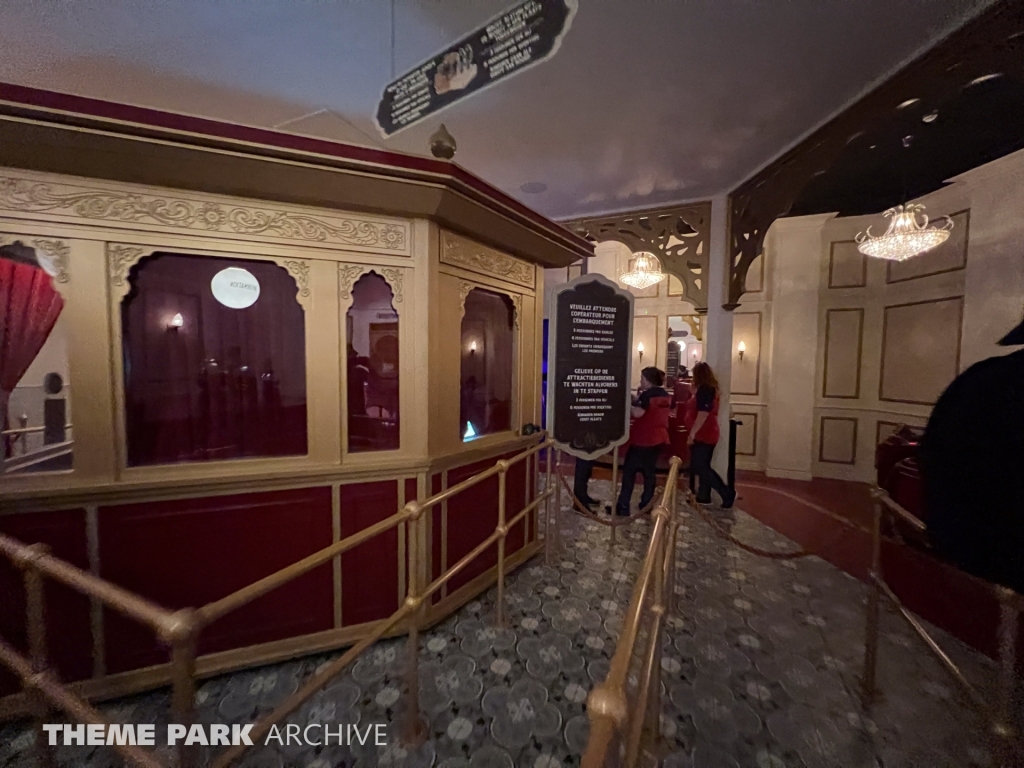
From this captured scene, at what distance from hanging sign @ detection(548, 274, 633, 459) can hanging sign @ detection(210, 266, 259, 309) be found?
2.04 meters

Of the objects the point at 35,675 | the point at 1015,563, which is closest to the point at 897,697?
the point at 1015,563

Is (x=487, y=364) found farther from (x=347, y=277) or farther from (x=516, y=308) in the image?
(x=347, y=277)

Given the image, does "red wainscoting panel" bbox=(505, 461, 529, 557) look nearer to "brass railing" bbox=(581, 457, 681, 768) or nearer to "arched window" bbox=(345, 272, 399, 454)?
"arched window" bbox=(345, 272, 399, 454)

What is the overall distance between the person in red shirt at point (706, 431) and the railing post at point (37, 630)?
494 centimetres

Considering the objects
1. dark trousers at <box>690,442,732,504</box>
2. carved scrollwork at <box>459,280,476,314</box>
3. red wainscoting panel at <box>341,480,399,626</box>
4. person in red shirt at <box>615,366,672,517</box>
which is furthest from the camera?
dark trousers at <box>690,442,732,504</box>

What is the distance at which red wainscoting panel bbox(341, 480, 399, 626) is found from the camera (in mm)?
2562

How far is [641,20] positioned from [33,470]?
3995mm

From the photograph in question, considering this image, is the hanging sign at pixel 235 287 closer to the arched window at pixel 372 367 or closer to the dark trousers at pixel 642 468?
the arched window at pixel 372 367

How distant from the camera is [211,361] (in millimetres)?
2455

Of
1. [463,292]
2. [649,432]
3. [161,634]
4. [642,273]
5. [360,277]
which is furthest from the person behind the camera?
[642,273]

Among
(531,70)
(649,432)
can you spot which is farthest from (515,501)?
(531,70)

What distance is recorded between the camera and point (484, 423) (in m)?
3.37

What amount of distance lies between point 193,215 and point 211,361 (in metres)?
0.80

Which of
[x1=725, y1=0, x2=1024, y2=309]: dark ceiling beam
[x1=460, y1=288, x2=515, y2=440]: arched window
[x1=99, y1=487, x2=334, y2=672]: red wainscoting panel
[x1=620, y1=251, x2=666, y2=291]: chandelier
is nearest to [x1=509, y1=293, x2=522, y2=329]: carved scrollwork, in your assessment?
[x1=460, y1=288, x2=515, y2=440]: arched window
